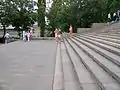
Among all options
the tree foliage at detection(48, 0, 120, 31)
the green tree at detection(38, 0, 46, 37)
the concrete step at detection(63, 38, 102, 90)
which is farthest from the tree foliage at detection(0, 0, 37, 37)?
the concrete step at detection(63, 38, 102, 90)

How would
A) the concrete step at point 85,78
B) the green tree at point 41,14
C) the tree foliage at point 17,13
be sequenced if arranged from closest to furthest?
1. the concrete step at point 85,78
2. the green tree at point 41,14
3. the tree foliage at point 17,13

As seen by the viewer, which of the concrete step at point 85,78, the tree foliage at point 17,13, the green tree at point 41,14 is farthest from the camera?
the tree foliage at point 17,13

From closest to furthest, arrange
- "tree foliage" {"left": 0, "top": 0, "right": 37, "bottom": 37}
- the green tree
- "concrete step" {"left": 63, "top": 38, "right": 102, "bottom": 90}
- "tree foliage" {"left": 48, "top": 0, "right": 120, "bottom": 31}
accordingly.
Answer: "concrete step" {"left": 63, "top": 38, "right": 102, "bottom": 90} < the green tree < "tree foliage" {"left": 48, "top": 0, "right": 120, "bottom": 31} < "tree foliage" {"left": 0, "top": 0, "right": 37, "bottom": 37}

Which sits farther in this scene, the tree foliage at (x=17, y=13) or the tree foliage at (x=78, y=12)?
the tree foliage at (x=17, y=13)

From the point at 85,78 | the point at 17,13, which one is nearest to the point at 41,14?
the point at 17,13

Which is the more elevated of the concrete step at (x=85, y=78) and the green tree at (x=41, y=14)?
the green tree at (x=41, y=14)

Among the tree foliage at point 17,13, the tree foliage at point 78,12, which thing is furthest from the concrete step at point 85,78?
the tree foliage at point 17,13

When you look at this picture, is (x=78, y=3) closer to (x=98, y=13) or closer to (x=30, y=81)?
(x=98, y=13)

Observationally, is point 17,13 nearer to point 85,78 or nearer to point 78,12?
point 78,12

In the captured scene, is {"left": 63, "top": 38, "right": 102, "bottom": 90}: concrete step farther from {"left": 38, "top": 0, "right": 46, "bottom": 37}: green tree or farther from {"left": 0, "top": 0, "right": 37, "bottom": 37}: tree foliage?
{"left": 0, "top": 0, "right": 37, "bottom": 37}: tree foliage

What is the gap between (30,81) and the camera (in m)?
10.2

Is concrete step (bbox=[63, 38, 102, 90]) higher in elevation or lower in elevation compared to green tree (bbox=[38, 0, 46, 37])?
lower

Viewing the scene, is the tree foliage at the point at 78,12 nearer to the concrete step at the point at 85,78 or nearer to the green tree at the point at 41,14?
the green tree at the point at 41,14

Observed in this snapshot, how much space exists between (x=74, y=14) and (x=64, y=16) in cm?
163
